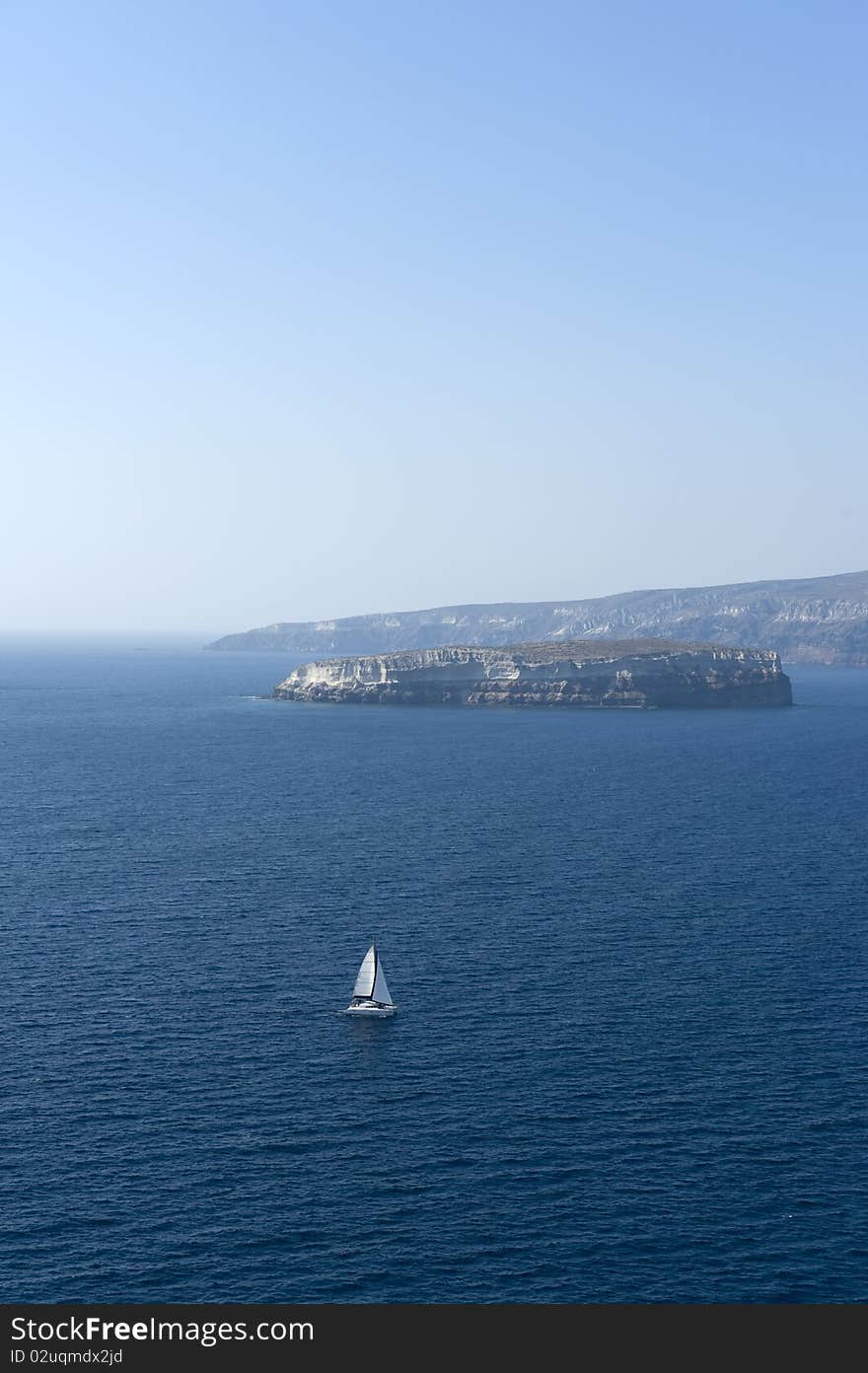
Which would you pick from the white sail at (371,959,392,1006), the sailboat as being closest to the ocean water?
the sailboat

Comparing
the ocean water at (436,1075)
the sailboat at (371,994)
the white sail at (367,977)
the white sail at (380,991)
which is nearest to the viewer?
the ocean water at (436,1075)

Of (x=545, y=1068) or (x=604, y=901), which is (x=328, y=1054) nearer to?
(x=545, y=1068)

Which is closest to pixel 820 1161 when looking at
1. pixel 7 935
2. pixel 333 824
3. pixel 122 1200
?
pixel 122 1200

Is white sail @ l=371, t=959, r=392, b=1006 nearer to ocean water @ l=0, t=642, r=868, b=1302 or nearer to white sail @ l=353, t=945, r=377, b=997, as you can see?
white sail @ l=353, t=945, r=377, b=997

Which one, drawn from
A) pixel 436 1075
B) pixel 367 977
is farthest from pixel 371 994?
pixel 436 1075

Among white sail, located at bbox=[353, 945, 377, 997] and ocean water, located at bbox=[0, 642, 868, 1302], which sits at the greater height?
white sail, located at bbox=[353, 945, 377, 997]

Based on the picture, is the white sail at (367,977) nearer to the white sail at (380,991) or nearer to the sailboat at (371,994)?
the sailboat at (371,994)

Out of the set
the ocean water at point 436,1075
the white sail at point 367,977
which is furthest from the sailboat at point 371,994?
the ocean water at point 436,1075
